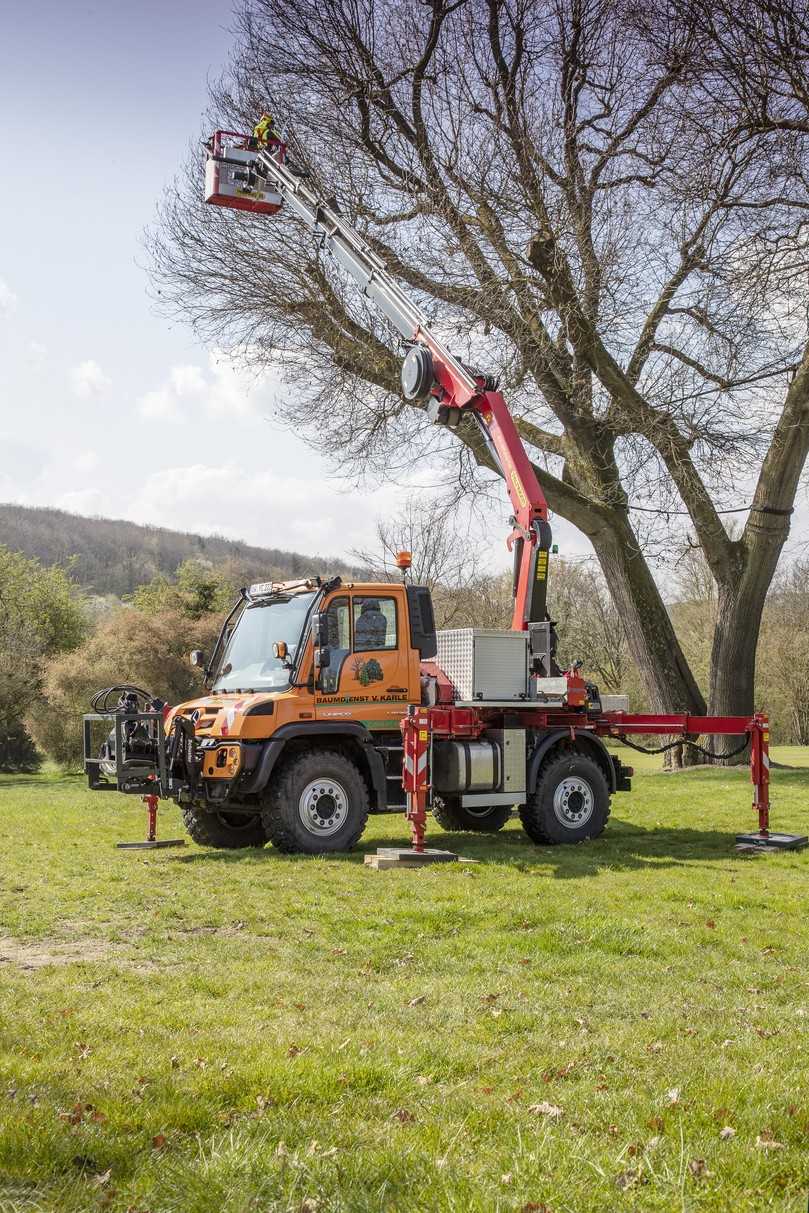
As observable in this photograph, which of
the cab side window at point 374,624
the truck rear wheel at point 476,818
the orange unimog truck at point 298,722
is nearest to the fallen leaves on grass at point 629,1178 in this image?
the orange unimog truck at point 298,722

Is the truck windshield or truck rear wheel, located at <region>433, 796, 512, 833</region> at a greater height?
the truck windshield

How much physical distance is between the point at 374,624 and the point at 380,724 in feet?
3.54

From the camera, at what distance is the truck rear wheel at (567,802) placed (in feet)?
39.0

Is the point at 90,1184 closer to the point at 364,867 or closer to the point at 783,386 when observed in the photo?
the point at 364,867

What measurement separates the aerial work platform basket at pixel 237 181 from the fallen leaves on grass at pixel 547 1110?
1464 cm

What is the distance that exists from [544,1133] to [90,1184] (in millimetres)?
1513

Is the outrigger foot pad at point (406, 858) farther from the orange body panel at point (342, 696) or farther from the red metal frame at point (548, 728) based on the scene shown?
the orange body panel at point (342, 696)

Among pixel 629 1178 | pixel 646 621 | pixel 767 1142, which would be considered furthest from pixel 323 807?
pixel 646 621

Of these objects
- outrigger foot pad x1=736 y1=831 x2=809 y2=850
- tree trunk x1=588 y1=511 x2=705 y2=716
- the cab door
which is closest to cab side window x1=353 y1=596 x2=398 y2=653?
the cab door

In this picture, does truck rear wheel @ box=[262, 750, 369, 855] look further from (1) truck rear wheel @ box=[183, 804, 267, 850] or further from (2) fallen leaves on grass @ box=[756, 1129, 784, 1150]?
(2) fallen leaves on grass @ box=[756, 1129, 784, 1150]

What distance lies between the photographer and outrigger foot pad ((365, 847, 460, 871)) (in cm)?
1022

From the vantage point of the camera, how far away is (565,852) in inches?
441

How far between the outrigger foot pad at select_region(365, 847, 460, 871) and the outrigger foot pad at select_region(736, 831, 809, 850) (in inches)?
132

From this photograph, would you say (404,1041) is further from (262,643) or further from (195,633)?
(195,633)
